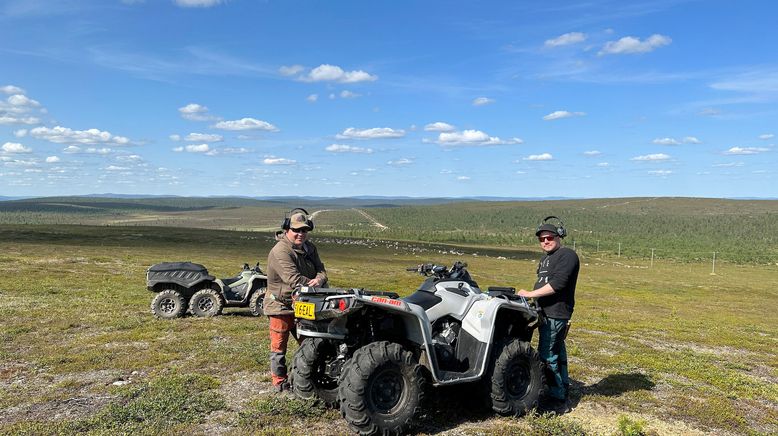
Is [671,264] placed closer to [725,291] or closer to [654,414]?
[725,291]

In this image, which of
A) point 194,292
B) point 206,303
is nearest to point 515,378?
point 206,303

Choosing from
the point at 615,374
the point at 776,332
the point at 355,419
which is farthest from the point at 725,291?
the point at 355,419

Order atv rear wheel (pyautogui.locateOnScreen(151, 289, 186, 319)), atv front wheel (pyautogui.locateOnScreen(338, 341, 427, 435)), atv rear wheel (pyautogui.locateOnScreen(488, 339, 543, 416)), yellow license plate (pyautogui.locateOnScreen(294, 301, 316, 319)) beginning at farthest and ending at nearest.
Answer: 1. atv rear wheel (pyautogui.locateOnScreen(151, 289, 186, 319))
2. atv rear wheel (pyautogui.locateOnScreen(488, 339, 543, 416))
3. yellow license plate (pyautogui.locateOnScreen(294, 301, 316, 319))
4. atv front wheel (pyautogui.locateOnScreen(338, 341, 427, 435))

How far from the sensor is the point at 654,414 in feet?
22.5

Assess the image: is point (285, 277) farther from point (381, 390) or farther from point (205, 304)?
point (205, 304)

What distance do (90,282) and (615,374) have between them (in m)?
18.4

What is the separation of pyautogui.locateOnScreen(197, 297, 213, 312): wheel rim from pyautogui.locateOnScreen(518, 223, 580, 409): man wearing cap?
919cm

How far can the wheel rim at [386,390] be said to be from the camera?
18.5ft

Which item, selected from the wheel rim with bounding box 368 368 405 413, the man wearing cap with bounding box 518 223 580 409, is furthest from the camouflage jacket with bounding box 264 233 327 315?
the man wearing cap with bounding box 518 223 580 409

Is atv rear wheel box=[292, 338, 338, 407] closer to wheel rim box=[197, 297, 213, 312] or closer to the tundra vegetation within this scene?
the tundra vegetation

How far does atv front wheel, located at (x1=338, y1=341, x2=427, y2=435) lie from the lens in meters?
5.47

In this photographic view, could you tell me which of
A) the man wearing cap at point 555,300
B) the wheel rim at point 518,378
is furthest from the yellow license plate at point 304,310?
the man wearing cap at point 555,300

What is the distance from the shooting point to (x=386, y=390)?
573cm

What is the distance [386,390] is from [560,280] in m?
2.75
